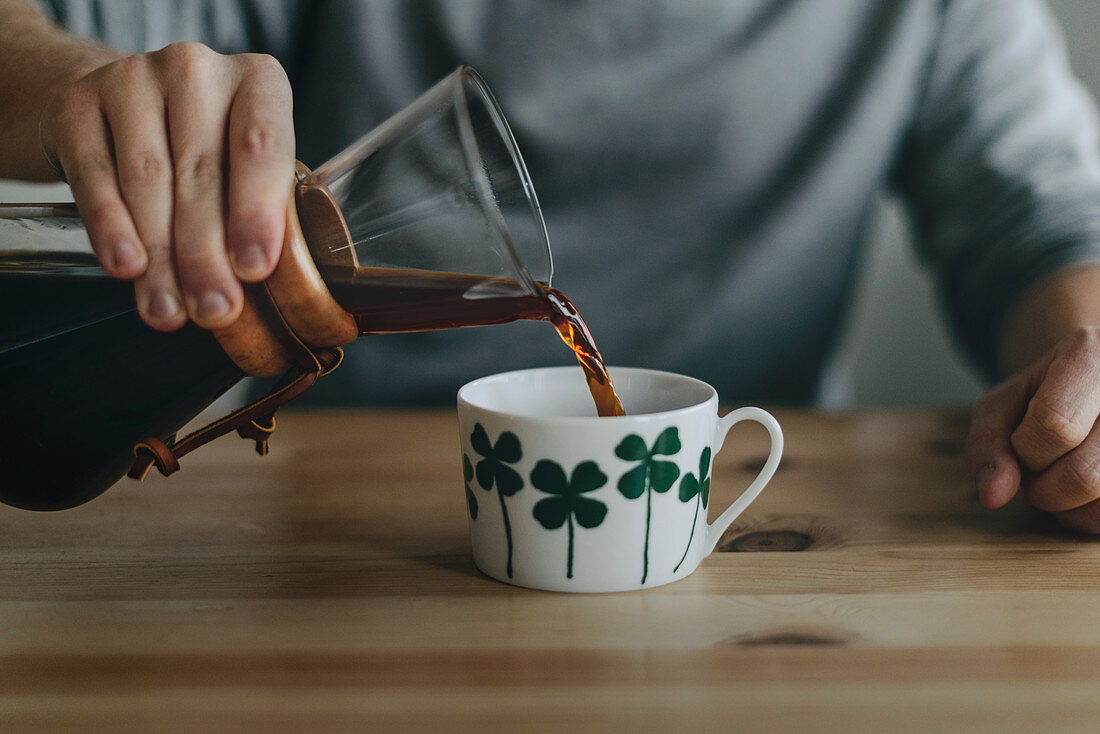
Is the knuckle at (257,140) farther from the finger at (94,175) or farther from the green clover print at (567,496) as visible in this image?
the green clover print at (567,496)

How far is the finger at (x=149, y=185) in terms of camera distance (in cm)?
49

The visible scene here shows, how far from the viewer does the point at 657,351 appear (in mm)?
1345

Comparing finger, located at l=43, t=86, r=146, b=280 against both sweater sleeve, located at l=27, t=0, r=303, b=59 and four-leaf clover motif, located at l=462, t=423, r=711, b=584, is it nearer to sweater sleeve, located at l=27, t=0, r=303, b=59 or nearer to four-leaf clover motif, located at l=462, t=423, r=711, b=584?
four-leaf clover motif, located at l=462, t=423, r=711, b=584

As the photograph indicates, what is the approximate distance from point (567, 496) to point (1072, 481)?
1.33ft

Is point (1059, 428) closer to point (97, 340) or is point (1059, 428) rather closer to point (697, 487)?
point (697, 487)

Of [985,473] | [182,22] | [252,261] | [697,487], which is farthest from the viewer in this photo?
[182,22]

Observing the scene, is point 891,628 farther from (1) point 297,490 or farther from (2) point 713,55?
(2) point 713,55

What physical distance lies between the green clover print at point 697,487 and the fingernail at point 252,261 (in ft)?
0.97

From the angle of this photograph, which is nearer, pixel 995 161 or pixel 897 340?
pixel 995 161

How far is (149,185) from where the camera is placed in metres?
0.50

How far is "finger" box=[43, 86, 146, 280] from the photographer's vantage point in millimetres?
489

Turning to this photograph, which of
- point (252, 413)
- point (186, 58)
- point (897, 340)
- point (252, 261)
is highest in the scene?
point (186, 58)

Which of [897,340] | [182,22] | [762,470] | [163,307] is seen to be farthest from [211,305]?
[897,340]

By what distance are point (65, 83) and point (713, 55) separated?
0.88 metres
